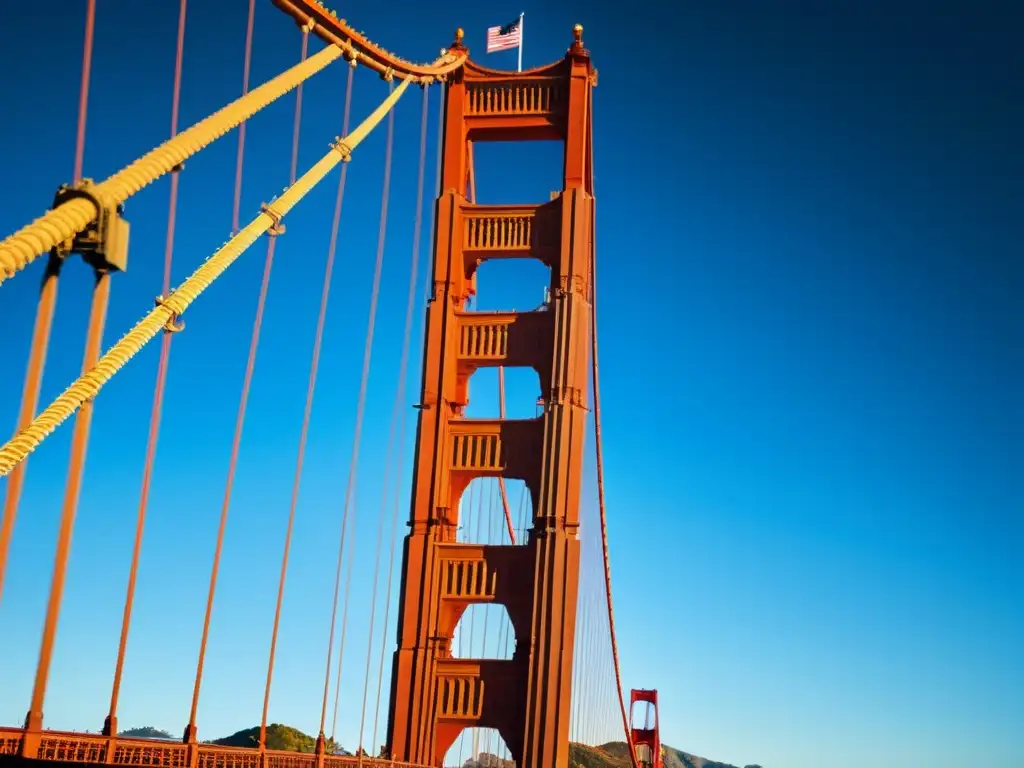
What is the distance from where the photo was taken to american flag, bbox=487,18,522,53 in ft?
122

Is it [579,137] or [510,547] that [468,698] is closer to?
Answer: [510,547]

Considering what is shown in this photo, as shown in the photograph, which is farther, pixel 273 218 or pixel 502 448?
pixel 502 448

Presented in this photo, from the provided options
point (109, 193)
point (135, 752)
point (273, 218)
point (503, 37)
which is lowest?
point (135, 752)

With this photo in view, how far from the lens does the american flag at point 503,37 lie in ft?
122

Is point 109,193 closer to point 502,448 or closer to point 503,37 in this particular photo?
point 502,448

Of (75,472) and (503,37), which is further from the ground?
(503,37)

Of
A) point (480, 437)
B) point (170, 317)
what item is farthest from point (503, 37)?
point (170, 317)

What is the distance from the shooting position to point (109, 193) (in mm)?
9586

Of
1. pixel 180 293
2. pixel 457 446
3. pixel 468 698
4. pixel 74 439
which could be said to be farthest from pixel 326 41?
pixel 468 698

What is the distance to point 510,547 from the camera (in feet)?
103

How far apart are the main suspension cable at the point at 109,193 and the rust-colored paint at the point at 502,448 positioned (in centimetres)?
1868

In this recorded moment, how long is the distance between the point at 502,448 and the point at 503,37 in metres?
12.4

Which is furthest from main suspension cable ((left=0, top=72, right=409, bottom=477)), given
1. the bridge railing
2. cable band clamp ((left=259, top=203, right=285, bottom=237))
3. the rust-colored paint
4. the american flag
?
the american flag

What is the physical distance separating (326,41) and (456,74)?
15737 millimetres
